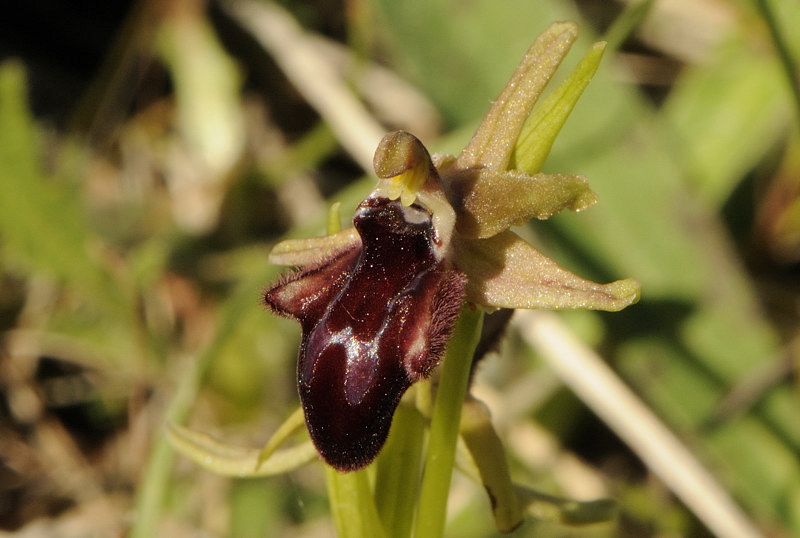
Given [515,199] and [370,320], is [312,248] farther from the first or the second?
[515,199]

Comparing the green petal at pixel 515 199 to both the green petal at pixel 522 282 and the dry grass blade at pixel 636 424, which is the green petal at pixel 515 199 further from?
the dry grass blade at pixel 636 424

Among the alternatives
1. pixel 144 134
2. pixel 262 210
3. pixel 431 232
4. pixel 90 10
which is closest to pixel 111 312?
pixel 262 210

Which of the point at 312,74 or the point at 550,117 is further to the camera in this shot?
the point at 312,74

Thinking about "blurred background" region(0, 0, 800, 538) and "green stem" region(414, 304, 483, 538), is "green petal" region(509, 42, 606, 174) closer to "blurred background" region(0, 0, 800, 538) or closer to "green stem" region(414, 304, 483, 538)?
"green stem" region(414, 304, 483, 538)

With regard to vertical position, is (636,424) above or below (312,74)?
below

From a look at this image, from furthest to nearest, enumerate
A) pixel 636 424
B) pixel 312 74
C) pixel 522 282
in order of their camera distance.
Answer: pixel 312 74 → pixel 636 424 → pixel 522 282

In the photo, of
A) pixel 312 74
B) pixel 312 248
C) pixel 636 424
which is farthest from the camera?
pixel 312 74

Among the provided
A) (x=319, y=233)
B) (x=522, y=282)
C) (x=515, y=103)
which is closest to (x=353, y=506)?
(x=522, y=282)
